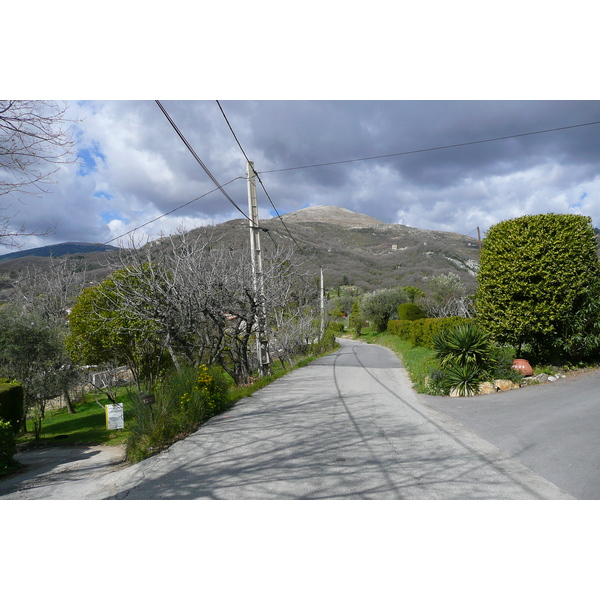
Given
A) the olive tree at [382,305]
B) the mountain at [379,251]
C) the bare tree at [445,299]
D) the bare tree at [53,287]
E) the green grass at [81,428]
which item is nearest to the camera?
the green grass at [81,428]

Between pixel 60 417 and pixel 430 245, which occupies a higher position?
pixel 430 245

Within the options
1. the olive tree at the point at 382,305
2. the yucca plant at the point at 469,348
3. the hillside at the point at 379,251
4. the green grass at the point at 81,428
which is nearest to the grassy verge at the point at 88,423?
the green grass at the point at 81,428

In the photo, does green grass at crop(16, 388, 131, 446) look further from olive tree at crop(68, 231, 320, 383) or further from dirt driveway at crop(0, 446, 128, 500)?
olive tree at crop(68, 231, 320, 383)

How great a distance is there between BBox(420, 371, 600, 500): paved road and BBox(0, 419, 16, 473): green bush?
270 inches

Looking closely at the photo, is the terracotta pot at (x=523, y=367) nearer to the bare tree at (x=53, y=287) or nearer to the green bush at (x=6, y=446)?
the green bush at (x=6, y=446)

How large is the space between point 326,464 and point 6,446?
15.8ft

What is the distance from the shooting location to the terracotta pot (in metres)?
8.84

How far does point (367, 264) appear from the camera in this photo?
2643 inches

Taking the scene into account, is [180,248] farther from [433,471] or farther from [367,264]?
[367,264]

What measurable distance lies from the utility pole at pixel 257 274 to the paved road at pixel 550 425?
4505 mm

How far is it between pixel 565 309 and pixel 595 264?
48.9 inches

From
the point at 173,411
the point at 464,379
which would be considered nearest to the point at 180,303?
the point at 173,411

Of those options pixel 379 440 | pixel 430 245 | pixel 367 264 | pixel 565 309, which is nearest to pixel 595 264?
pixel 565 309

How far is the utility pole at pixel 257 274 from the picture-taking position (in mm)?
10234
